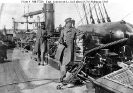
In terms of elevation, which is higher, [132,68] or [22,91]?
[132,68]

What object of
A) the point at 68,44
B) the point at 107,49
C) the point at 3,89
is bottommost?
the point at 3,89

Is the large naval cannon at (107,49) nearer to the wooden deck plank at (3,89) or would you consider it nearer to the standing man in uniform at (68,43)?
the standing man in uniform at (68,43)

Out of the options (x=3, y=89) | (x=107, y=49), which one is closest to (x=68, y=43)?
(x=3, y=89)

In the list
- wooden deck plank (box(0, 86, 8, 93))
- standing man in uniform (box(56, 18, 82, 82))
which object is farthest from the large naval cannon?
wooden deck plank (box(0, 86, 8, 93))

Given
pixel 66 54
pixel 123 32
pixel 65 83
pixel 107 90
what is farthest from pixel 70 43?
pixel 123 32

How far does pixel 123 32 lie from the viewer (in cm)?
1034

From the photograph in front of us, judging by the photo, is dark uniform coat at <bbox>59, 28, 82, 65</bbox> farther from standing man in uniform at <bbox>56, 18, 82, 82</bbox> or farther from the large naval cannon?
the large naval cannon

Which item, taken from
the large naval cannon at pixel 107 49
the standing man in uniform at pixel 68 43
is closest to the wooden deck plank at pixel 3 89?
the standing man in uniform at pixel 68 43

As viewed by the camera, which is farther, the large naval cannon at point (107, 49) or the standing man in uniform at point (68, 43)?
the large naval cannon at point (107, 49)

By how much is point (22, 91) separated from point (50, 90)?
2.07 feet

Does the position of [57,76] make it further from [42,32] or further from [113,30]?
[113,30]

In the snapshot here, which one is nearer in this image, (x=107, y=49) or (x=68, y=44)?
(x=68, y=44)

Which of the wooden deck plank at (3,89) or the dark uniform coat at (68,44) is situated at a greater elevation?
the dark uniform coat at (68,44)

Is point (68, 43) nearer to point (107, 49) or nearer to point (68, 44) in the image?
point (68, 44)
